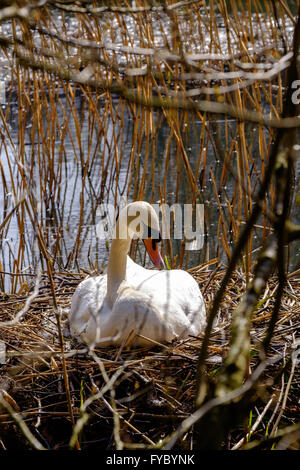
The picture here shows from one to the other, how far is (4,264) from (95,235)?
116 cm

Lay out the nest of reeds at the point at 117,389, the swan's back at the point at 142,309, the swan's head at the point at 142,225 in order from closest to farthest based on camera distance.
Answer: the nest of reeds at the point at 117,389, the swan's back at the point at 142,309, the swan's head at the point at 142,225

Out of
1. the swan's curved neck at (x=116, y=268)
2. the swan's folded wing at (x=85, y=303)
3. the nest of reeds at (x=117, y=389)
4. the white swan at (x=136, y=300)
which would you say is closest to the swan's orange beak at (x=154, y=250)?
the white swan at (x=136, y=300)

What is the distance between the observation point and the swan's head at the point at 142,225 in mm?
3494

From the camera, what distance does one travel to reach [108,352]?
3.04 metres

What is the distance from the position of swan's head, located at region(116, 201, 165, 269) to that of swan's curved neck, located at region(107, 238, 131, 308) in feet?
0.18

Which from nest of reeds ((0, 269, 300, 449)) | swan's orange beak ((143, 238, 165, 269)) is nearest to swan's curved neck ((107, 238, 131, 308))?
swan's orange beak ((143, 238, 165, 269))

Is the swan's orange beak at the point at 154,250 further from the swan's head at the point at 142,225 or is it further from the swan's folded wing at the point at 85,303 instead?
the swan's folded wing at the point at 85,303

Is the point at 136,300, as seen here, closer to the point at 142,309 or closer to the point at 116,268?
the point at 142,309

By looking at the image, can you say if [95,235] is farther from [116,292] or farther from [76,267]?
[116,292]

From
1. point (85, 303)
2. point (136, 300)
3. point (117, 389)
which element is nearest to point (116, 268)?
point (85, 303)

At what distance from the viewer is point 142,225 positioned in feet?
11.7

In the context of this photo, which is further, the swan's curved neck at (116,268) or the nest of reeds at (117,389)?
the swan's curved neck at (116,268)
